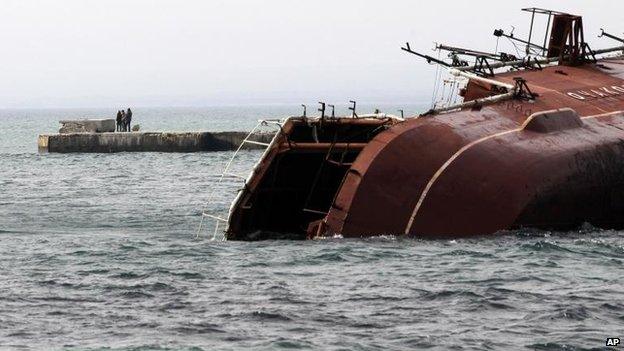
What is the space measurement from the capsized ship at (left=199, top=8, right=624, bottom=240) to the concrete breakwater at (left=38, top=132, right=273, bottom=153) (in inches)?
1741

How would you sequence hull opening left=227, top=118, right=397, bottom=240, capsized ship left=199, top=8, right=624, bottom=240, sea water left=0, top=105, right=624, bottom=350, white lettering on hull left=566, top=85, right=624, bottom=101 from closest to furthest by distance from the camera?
sea water left=0, top=105, right=624, bottom=350 < capsized ship left=199, top=8, right=624, bottom=240 < hull opening left=227, top=118, right=397, bottom=240 < white lettering on hull left=566, top=85, right=624, bottom=101

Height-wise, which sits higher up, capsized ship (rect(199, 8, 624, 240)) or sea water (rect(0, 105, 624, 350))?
capsized ship (rect(199, 8, 624, 240))

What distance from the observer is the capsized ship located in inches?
983

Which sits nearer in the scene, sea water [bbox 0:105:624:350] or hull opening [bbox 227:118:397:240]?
sea water [bbox 0:105:624:350]

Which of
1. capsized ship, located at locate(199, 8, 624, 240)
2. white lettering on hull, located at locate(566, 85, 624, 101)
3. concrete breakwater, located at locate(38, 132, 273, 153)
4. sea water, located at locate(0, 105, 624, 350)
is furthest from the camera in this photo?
concrete breakwater, located at locate(38, 132, 273, 153)

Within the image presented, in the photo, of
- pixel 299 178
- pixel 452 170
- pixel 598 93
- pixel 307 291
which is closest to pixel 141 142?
pixel 598 93

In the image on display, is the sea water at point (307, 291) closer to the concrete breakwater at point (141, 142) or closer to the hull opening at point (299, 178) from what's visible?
the hull opening at point (299, 178)

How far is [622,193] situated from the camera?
26500mm

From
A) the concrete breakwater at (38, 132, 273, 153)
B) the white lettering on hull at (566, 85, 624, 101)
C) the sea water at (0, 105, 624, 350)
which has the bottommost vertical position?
the concrete breakwater at (38, 132, 273, 153)

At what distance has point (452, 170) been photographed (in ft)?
82.3

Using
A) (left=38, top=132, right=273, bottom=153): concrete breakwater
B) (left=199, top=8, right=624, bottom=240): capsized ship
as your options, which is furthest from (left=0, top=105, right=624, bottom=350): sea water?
(left=38, top=132, right=273, bottom=153): concrete breakwater

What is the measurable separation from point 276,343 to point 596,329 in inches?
168

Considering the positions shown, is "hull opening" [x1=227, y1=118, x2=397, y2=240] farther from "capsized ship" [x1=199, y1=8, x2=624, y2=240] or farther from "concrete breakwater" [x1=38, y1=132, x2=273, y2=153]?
"concrete breakwater" [x1=38, y1=132, x2=273, y2=153]

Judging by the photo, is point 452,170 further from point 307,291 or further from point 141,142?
point 141,142
